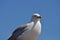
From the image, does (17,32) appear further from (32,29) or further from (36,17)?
(36,17)

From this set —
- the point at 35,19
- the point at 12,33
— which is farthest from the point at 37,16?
the point at 12,33

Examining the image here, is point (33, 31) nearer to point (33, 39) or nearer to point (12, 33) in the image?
point (33, 39)

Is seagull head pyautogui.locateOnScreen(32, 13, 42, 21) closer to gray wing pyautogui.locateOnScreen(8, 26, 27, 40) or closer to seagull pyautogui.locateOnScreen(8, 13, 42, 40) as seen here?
seagull pyautogui.locateOnScreen(8, 13, 42, 40)

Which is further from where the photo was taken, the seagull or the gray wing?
the gray wing

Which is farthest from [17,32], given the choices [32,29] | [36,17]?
[36,17]

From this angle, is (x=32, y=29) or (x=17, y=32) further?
(x=17, y=32)

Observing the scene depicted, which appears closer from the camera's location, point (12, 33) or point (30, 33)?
point (30, 33)

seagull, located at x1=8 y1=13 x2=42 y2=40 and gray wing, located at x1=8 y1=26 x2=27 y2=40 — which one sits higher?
gray wing, located at x1=8 y1=26 x2=27 y2=40

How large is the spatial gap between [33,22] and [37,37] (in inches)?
10.7

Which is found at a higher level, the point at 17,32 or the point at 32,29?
the point at 17,32

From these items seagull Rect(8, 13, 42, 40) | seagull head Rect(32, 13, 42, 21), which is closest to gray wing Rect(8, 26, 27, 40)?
seagull Rect(8, 13, 42, 40)

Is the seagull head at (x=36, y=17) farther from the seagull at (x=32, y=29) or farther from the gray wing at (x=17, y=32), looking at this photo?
the gray wing at (x=17, y=32)

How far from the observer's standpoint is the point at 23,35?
4461 mm

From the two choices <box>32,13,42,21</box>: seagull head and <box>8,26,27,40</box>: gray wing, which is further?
<box>8,26,27,40</box>: gray wing
